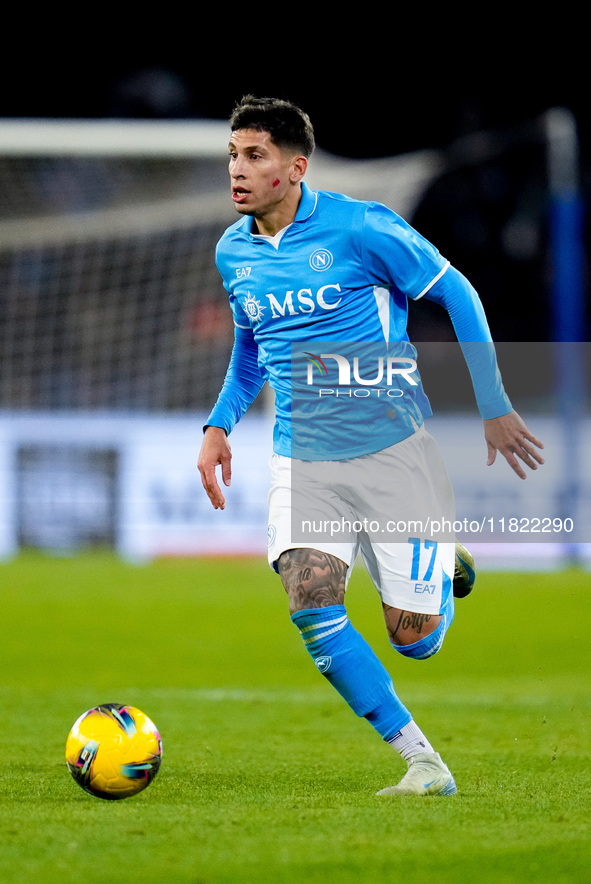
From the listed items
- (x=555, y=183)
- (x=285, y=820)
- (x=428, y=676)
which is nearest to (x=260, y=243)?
(x=285, y=820)

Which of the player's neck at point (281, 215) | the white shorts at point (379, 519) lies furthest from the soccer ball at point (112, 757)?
the player's neck at point (281, 215)

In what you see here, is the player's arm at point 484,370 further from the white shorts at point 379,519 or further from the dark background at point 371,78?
the dark background at point 371,78

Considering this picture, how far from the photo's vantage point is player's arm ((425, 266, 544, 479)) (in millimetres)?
3951

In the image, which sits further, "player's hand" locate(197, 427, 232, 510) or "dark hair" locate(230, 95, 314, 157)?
"player's hand" locate(197, 427, 232, 510)

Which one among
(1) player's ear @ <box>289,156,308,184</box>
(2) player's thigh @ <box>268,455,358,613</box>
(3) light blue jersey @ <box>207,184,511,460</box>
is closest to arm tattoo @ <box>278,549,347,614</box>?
(2) player's thigh @ <box>268,455,358,613</box>

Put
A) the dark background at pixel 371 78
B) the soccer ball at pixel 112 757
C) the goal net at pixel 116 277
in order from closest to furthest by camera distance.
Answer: the soccer ball at pixel 112 757
the goal net at pixel 116 277
the dark background at pixel 371 78

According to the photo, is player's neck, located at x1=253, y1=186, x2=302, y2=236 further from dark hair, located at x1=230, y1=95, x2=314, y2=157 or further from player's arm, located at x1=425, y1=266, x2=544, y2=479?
player's arm, located at x1=425, y1=266, x2=544, y2=479

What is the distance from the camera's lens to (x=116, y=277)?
13.6m

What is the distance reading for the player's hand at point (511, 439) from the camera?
12.9ft

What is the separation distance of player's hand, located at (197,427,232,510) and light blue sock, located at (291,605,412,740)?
22.0 inches

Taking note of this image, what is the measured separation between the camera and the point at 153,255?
13562 mm

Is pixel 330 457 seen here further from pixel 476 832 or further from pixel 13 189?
pixel 13 189

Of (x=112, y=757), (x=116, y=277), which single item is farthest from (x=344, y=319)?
(x=116, y=277)

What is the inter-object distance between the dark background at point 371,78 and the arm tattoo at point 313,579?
16.3 metres
